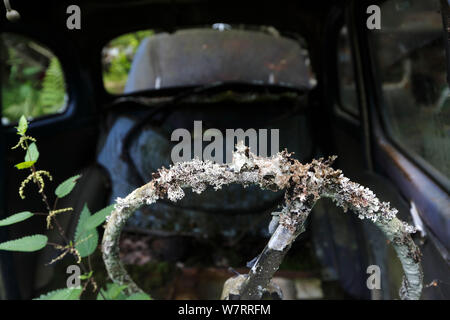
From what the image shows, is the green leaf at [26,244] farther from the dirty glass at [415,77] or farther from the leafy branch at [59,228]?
the dirty glass at [415,77]

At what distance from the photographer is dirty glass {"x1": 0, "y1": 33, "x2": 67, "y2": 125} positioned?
571cm

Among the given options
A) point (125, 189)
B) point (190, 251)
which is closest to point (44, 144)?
point (125, 189)

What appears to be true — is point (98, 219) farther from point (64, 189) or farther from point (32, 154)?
point (32, 154)

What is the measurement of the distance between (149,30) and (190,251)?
1.67 m

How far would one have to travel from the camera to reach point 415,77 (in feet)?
5.16

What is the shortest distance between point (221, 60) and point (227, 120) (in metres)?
0.51

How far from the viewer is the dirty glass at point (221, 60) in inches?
97.9

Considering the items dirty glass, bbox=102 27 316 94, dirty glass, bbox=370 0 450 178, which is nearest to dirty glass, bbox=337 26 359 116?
dirty glass, bbox=102 27 316 94

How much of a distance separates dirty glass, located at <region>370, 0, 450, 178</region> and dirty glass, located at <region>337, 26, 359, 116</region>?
49 centimetres

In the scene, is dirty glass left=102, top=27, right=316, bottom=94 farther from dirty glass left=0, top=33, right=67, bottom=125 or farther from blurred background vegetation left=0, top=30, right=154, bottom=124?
dirty glass left=0, top=33, right=67, bottom=125

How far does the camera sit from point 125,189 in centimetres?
223

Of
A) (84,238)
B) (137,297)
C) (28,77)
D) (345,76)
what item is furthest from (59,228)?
(28,77)

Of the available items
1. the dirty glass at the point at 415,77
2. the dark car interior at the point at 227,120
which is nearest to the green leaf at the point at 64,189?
the dark car interior at the point at 227,120
